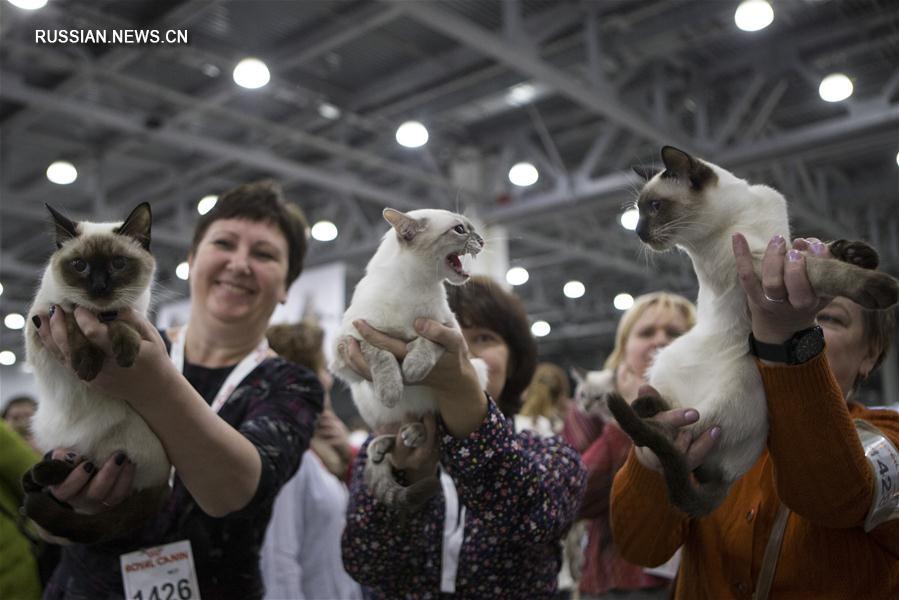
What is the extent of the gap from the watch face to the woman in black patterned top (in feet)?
3.56

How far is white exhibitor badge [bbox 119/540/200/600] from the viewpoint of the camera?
1598mm

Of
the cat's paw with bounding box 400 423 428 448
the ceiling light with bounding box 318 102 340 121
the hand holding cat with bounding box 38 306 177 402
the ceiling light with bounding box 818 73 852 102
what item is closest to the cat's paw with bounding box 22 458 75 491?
the hand holding cat with bounding box 38 306 177 402

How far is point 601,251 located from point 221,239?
9.07 m

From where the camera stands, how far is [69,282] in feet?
4.43

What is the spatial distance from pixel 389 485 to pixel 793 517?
84cm

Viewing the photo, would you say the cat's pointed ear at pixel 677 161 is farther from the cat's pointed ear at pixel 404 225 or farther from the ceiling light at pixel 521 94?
the ceiling light at pixel 521 94

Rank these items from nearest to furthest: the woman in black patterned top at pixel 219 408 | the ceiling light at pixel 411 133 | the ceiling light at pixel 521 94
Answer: the woman in black patterned top at pixel 219 408 < the ceiling light at pixel 411 133 < the ceiling light at pixel 521 94

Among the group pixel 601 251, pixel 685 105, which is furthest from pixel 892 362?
pixel 685 105

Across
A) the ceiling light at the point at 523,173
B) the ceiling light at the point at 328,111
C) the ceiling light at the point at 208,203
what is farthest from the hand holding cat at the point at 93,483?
the ceiling light at the point at 328,111

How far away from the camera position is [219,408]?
1.77 m

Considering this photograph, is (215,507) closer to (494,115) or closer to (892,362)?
(494,115)

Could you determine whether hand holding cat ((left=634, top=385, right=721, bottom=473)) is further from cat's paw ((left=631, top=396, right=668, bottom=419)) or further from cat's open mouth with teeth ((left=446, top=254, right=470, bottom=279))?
cat's open mouth with teeth ((left=446, top=254, right=470, bottom=279))

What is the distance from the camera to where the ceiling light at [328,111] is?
21.3 feet

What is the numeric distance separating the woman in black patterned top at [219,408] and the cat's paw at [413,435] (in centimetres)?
32
